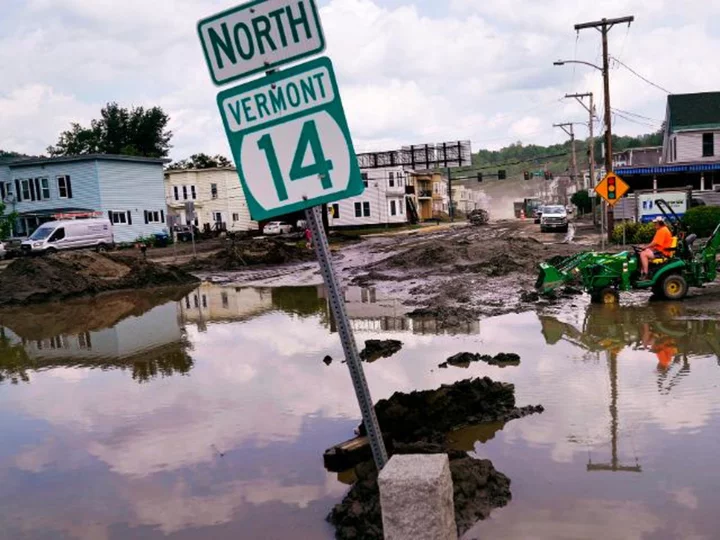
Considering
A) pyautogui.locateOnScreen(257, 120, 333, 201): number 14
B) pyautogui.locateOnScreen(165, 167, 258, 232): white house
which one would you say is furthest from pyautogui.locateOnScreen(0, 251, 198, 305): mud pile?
pyautogui.locateOnScreen(165, 167, 258, 232): white house

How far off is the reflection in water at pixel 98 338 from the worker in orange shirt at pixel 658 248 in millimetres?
10009

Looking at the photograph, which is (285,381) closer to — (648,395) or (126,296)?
(648,395)

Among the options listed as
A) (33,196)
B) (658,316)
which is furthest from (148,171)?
(658,316)

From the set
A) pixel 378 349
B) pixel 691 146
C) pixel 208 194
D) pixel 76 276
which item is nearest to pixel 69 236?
pixel 76 276

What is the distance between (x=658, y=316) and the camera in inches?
559

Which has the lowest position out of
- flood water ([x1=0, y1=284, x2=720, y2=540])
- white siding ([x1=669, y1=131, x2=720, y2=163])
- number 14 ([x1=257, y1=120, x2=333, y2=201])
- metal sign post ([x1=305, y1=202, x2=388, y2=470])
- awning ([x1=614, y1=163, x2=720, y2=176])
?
flood water ([x1=0, y1=284, x2=720, y2=540])

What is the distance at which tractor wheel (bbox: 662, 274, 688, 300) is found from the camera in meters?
15.6

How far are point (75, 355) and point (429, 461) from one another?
11200 mm

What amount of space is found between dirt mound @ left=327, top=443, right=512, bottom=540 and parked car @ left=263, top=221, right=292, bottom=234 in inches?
2247

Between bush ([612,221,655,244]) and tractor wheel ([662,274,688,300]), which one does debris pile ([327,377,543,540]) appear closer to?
tractor wheel ([662,274,688,300])

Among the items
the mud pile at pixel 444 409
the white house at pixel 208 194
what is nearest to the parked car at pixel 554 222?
the white house at pixel 208 194

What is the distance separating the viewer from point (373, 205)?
7500 centimetres

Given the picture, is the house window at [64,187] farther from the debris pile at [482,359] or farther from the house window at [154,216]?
the debris pile at [482,359]

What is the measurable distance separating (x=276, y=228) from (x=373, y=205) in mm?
15134
